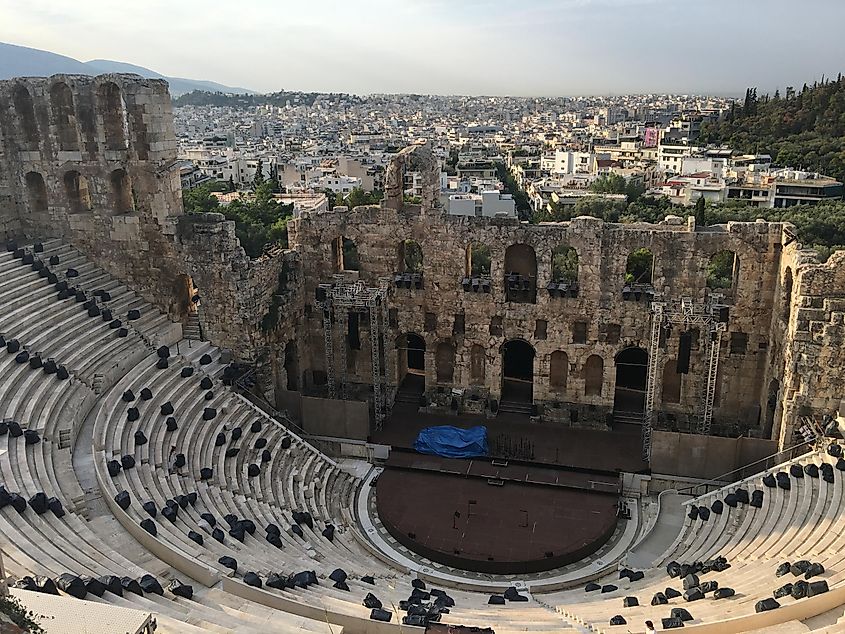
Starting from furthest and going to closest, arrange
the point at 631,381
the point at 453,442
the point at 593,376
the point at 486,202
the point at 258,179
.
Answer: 1. the point at 258,179
2. the point at 486,202
3. the point at 631,381
4. the point at 593,376
5. the point at 453,442

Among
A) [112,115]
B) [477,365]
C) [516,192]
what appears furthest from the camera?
[516,192]

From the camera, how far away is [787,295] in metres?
29.3

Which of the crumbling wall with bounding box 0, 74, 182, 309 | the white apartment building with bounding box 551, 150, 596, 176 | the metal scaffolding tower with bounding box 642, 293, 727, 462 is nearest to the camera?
the metal scaffolding tower with bounding box 642, 293, 727, 462

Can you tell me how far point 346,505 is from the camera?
92.9 feet

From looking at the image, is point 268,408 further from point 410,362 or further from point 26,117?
point 26,117

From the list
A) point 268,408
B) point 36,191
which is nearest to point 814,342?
point 268,408

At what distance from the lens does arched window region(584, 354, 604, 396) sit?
34344 mm

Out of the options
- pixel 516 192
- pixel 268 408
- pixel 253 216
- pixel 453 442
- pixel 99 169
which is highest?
pixel 99 169

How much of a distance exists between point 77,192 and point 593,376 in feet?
86.0

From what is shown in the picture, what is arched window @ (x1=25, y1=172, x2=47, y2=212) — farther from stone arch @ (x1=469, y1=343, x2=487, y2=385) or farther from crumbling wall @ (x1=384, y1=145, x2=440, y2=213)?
stone arch @ (x1=469, y1=343, x2=487, y2=385)

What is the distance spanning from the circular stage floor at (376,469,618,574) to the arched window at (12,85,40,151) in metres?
22.0


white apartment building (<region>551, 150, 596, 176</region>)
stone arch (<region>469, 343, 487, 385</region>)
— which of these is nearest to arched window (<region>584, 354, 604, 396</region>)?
stone arch (<region>469, 343, 487, 385</region>)

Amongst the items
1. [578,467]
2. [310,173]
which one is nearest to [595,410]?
[578,467]

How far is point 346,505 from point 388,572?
16.8 feet
